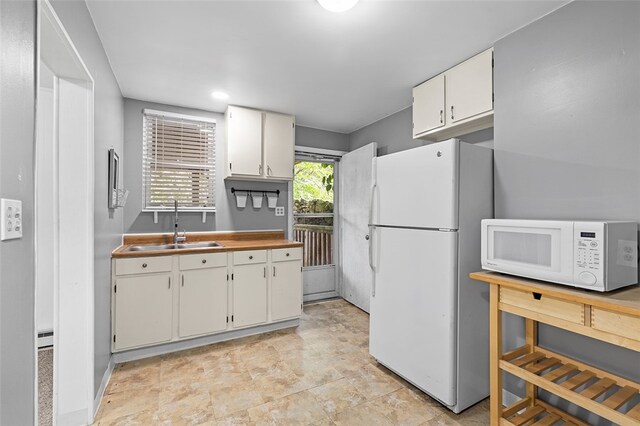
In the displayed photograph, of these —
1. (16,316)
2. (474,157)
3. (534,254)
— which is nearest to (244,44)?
(474,157)

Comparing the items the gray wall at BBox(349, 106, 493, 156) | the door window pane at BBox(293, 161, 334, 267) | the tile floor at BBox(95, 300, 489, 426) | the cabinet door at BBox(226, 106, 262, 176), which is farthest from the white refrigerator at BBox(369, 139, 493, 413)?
the door window pane at BBox(293, 161, 334, 267)

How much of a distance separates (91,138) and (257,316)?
2.09m

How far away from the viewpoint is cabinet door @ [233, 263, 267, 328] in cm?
297

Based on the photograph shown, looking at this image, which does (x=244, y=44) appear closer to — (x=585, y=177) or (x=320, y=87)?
(x=320, y=87)

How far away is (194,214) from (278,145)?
1.22 metres

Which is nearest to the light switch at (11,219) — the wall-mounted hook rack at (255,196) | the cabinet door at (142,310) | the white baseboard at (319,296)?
the cabinet door at (142,310)

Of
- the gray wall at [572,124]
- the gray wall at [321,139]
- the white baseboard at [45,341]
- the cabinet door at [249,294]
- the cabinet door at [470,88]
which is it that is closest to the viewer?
the gray wall at [572,124]

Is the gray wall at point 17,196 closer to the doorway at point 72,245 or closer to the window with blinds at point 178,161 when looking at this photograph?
the doorway at point 72,245

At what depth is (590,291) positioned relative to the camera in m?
1.38

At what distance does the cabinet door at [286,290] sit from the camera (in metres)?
3.16

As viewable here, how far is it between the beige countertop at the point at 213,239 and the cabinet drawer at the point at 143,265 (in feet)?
0.12

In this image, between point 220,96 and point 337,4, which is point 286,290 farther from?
point 337,4

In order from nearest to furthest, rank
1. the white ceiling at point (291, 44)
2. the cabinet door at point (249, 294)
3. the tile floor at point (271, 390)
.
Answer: the white ceiling at point (291, 44), the tile floor at point (271, 390), the cabinet door at point (249, 294)

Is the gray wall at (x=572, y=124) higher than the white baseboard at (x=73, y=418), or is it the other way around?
the gray wall at (x=572, y=124)
